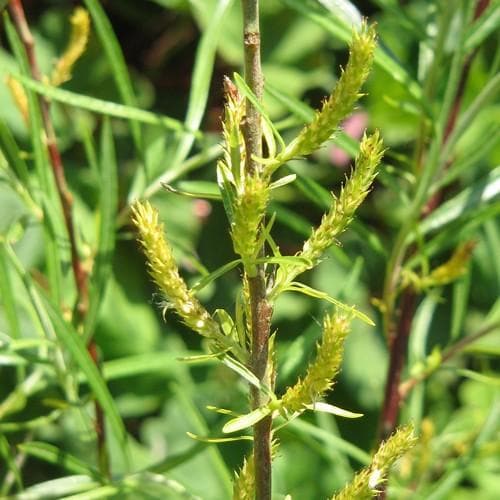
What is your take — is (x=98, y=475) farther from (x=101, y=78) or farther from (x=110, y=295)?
(x=101, y=78)

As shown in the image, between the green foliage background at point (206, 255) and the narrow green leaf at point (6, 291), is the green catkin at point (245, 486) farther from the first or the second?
the narrow green leaf at point (6, 291)

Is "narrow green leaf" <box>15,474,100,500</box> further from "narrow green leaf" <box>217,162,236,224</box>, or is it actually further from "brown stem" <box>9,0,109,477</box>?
"narrow green leaf" <box>217,162,236,224</box>

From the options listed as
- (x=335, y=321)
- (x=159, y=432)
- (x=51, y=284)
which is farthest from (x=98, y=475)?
(x=159, y=432)

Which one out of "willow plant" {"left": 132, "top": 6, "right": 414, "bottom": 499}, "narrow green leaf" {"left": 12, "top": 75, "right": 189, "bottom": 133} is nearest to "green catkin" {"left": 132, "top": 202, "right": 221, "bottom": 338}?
"willow plant" {"left": 132, "top": 6, "right": 414, "bottom": 499}

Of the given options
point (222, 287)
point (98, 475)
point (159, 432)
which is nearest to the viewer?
point (98, 475)

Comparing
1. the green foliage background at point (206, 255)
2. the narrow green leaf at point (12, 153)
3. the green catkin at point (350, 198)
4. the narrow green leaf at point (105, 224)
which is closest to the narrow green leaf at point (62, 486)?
the green foliage background at point (206, 255)

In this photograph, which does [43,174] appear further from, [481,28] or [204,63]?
[481,28]
